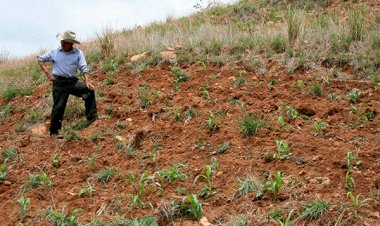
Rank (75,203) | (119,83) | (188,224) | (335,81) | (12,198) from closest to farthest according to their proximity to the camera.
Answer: (188,224)
(75,203)
(12,198)
(335,81)
(119,83)

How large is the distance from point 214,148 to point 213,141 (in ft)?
0.50

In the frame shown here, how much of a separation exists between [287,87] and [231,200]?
277 cm

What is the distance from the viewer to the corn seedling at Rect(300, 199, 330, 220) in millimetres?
3164

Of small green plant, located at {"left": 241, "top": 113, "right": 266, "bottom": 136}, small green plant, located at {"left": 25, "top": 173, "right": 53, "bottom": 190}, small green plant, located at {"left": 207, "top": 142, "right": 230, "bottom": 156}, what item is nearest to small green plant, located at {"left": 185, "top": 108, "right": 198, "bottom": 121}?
small green plant, located at {"left": 241, "top": 113, "right": 266, "bottom": 136}

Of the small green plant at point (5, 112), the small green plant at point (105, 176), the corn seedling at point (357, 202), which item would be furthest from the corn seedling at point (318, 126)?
the small green plant at point (5, 112)

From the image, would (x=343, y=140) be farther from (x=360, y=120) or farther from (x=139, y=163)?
(x=139, y=163)

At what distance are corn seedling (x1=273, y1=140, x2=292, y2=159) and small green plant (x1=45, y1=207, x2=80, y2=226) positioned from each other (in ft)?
6.07

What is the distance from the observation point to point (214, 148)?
461 centimetres

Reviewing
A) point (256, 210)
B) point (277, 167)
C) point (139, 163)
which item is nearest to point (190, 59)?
point (139, 163)

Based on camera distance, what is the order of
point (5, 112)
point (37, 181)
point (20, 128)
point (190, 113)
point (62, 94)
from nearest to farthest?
point (37, 181), point (190, 113), point (62, 94), point (20, 128), point (5, 112)

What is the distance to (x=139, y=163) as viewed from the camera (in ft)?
15.1

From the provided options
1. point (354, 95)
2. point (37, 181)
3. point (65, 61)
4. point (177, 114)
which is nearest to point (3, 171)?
point (37, 181)

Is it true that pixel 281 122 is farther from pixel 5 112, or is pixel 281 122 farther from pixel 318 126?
pixel 5 112

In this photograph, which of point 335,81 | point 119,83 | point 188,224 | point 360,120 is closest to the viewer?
point 188,224
